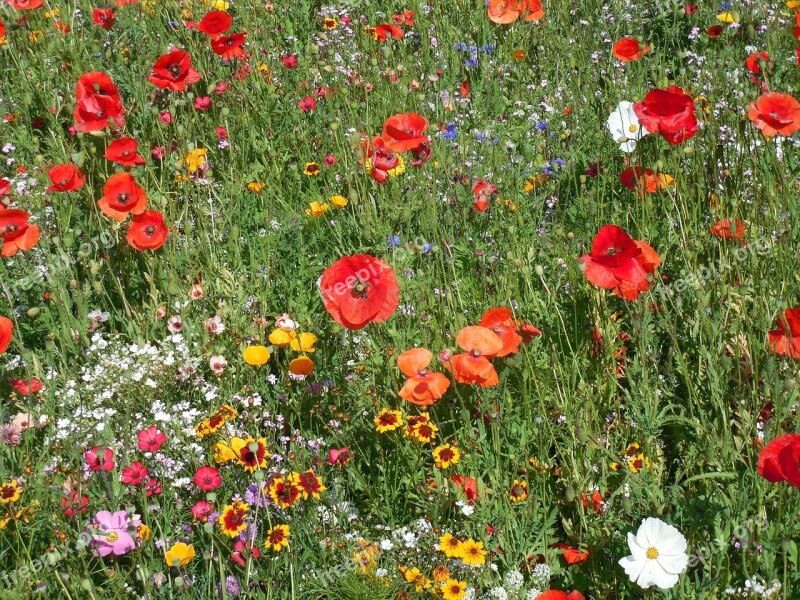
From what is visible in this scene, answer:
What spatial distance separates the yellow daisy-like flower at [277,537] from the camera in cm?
207

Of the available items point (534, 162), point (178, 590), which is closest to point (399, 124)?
point (534, 162)

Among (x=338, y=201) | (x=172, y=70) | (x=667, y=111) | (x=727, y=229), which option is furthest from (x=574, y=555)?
(x=172, y=70)

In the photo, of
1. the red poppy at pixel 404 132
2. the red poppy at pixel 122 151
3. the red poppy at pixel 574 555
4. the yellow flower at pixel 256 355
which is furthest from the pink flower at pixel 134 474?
the red poppy at pixel 404 132

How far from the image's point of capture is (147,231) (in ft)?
9.36

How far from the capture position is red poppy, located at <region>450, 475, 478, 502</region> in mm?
2236

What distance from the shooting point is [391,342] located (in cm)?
278

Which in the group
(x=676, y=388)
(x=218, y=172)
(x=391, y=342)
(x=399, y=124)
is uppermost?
(x=399, y=124)

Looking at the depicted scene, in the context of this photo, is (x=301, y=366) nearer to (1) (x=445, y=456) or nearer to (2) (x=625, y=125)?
(1) (x=445, y=456)

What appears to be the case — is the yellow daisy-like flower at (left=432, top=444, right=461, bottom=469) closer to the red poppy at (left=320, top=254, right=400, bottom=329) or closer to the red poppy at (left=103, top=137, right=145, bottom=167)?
the red poppy at (left=320, top=254, right=400, bottom=329)

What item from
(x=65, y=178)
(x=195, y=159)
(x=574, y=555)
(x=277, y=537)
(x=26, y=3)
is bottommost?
(x=574, y=555)

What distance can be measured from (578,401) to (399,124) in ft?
3.92

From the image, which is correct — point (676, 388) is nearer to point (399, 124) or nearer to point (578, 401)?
point (578, 401)

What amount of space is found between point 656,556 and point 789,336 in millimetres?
724

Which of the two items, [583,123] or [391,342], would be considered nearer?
[391,342]
